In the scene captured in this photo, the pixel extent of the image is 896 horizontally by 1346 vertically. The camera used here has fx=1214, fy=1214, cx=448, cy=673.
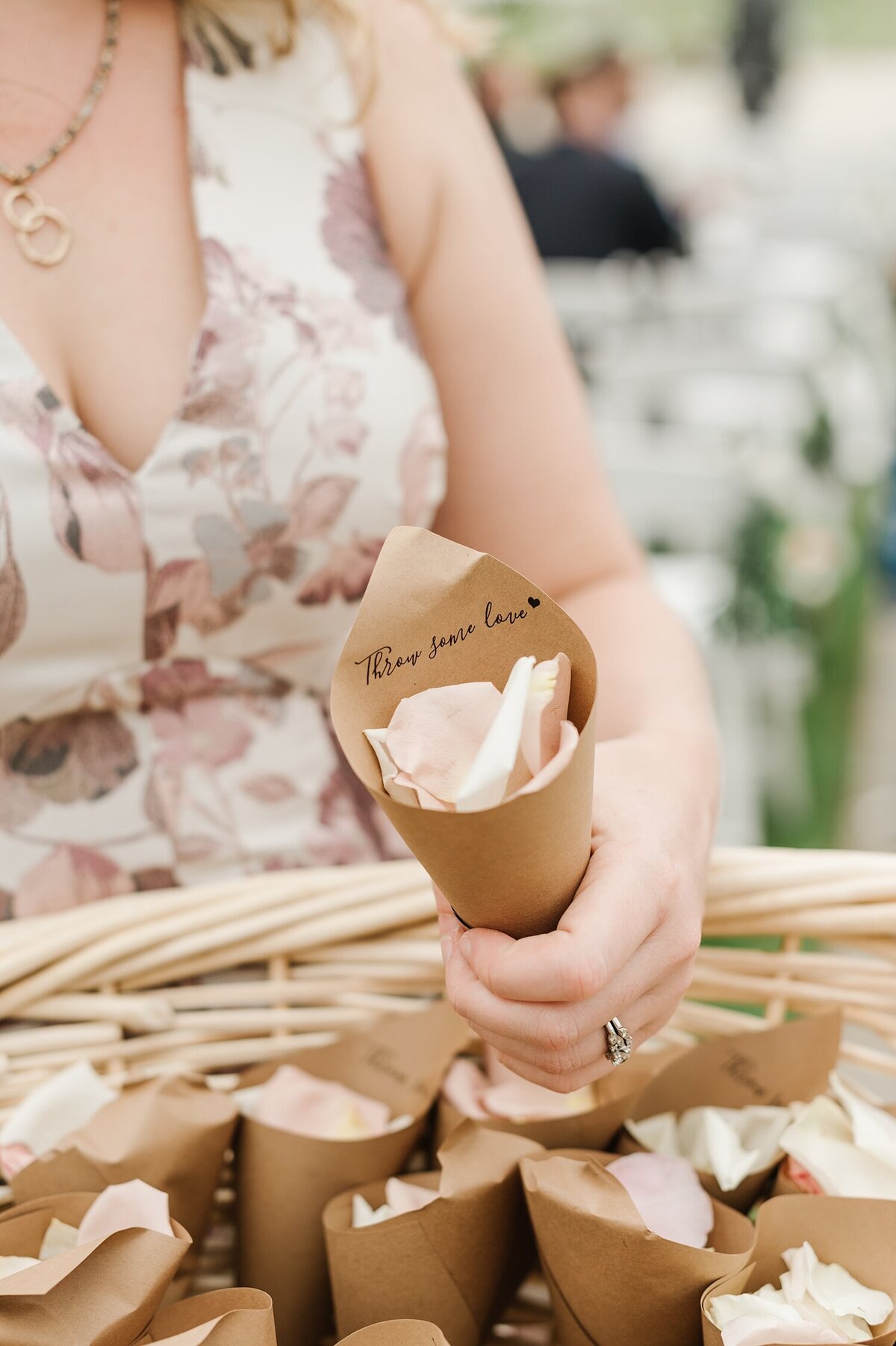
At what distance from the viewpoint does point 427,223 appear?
840 millimetres

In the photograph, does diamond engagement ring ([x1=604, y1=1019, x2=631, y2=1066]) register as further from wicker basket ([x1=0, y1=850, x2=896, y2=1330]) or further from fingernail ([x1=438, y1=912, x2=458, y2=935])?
wicker basket ([x1=0, y1=850, x2=896, y2=1330])

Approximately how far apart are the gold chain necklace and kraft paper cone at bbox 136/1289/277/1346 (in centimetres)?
56

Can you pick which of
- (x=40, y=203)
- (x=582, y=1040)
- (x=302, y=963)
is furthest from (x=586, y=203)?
(x=582, y=1040)

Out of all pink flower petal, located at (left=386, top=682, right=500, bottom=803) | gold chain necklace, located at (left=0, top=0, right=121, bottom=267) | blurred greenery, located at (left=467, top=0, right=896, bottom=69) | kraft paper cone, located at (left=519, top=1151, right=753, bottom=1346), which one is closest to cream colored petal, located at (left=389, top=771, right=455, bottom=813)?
pink flower petal, located at (left=386, top=682, right=500, bottom=803)

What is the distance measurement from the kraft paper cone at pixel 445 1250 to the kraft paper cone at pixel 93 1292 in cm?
9

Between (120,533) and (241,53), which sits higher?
(241,53)

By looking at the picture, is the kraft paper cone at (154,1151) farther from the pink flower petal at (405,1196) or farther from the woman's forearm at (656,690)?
the woman's forearm at (656,690)

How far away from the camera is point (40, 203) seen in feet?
2.34

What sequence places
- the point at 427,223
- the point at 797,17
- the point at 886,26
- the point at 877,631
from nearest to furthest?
the point at 427,223, the point at 877,631, the point at 797,17, the point at 886,26

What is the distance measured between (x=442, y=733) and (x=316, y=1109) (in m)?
0.32

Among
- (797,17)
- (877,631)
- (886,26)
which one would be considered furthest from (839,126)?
(877,631)

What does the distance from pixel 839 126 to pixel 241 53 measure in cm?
1160

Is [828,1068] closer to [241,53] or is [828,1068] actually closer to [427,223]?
[427,223]

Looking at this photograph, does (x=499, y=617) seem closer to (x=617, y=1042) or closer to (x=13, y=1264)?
(x=617, y=1042)
